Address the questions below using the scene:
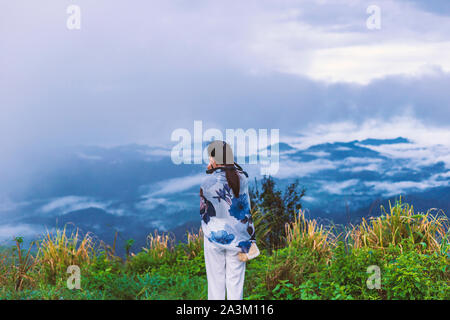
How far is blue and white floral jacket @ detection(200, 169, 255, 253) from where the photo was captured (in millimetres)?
5371

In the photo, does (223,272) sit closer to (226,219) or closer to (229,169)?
(226,219)

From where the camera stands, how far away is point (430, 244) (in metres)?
7.89

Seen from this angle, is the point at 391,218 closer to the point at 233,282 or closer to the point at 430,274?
the point at 430,274

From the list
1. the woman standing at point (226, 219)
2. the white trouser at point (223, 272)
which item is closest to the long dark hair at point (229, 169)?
the woman standing at point (226, 219)

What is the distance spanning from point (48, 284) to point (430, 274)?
5.80m

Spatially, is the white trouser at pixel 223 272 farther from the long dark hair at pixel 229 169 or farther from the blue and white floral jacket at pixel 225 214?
the long dark hair at pixel 229 169

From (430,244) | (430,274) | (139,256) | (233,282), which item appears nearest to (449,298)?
(430,274)

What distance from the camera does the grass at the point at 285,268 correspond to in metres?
6.04

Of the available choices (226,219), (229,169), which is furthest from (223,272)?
(229,169)

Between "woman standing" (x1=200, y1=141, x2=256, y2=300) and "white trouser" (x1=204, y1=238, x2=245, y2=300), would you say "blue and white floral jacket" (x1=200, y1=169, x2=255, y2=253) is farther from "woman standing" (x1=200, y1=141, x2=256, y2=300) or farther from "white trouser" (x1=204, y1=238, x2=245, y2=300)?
"white trouser" (x1=204, y1=238, x2=245, y2=300)

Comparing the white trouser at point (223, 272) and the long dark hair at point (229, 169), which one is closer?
the long dark hair at point (229, 169)

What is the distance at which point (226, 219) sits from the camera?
5449mm

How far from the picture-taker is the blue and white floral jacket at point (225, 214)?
537cm

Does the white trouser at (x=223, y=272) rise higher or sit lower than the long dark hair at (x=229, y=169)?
lower
